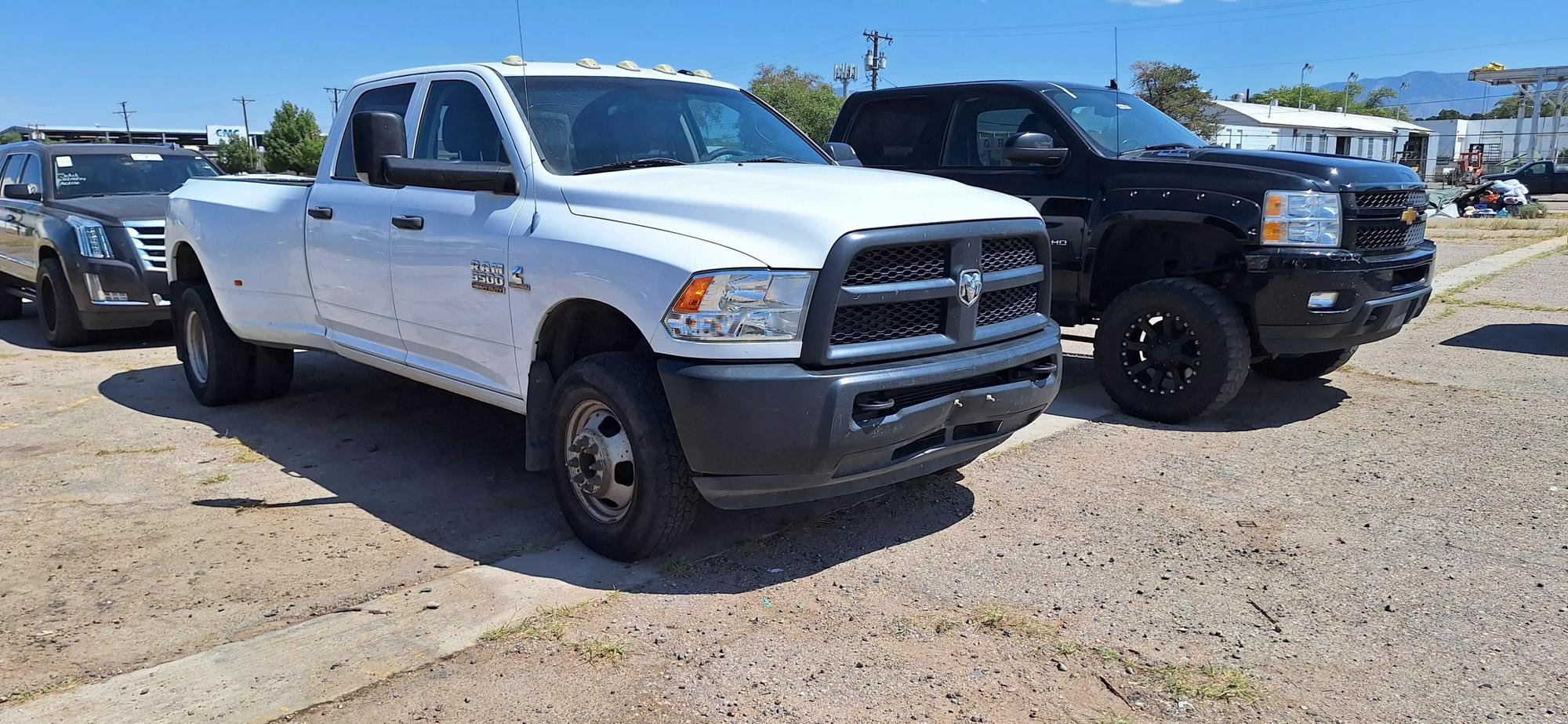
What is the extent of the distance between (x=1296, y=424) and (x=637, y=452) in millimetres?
4179

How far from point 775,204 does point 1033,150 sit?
305cm

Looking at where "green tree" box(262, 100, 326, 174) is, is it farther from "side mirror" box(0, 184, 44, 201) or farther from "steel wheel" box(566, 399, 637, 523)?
"steel wheel" box(566, 399, 637, 523)

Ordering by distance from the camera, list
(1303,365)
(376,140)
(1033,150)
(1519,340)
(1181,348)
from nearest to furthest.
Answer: (376,140)
(1181,348)
(1033,150)
(1303,365)
(1519,340)

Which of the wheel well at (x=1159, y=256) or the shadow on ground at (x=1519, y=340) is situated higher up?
the wheel well at (x=1159, y=256)

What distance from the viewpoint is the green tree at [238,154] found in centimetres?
9012

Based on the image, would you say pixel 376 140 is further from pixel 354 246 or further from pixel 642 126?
pixel 642 126

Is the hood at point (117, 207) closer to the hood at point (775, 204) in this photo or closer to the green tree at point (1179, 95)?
the hood at point (775, 204)

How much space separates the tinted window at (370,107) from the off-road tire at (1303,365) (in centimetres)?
530

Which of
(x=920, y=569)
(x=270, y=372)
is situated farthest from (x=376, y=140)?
(x=270, y=372)

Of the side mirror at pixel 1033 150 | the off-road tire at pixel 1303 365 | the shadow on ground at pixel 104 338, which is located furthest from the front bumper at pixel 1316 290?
the shadow on ground at pixel 104 338

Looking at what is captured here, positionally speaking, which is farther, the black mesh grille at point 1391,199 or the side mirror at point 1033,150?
the side mirror at point 1033,150

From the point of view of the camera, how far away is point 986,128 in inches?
297

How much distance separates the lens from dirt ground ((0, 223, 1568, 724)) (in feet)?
11.1

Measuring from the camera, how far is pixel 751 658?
358 cm
